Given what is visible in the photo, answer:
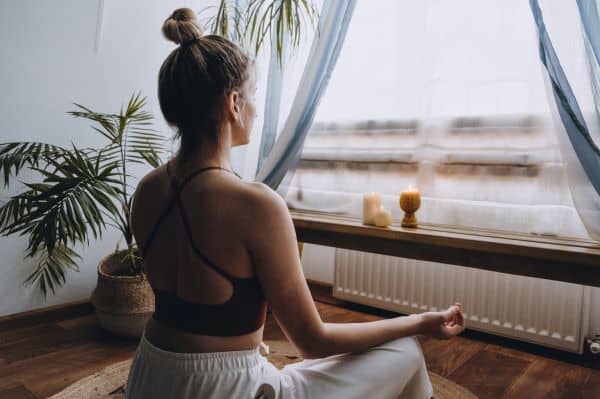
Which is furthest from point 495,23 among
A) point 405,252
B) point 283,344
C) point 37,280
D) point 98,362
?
point 37,280

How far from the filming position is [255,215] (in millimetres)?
738

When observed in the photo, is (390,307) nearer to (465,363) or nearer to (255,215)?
(465,363)

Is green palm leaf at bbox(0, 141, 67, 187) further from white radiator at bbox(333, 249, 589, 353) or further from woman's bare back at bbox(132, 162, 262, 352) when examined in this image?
white radiator at bbox(333, 249, 589, 353)

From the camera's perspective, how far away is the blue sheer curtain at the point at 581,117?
158 centimetres

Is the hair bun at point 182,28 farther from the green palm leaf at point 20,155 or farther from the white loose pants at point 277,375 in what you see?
the green palm leaf at point 20,155

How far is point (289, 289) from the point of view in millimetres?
774

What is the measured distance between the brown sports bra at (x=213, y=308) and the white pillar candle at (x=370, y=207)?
129cm

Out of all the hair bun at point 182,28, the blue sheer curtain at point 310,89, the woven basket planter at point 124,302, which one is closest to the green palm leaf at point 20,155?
the woven basket planter at point 124,302

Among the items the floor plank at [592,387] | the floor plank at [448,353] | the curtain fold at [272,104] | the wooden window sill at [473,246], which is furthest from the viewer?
the curtain fold at [272,104]

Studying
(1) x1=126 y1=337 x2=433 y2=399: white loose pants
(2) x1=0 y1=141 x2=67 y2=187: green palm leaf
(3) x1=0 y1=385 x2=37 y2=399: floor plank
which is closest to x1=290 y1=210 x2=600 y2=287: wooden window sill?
(1) x1=126 y1=337 x2=433 y2=399: white loose pants

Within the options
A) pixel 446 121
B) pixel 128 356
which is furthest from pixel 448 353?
pixel 128 356

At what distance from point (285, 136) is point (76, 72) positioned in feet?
3.34

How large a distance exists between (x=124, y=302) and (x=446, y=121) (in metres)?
1.58

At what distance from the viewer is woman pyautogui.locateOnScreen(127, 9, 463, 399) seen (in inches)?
29.4
